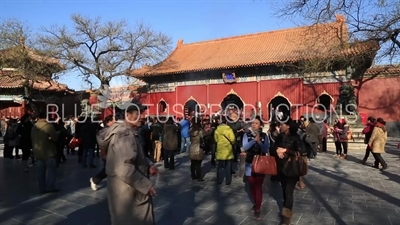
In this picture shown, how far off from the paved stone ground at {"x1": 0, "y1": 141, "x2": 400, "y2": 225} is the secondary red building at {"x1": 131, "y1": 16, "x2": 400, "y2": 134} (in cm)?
872

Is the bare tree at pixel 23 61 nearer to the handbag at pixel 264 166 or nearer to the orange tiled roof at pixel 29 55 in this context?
the orange tiled roof at pixel 29 55

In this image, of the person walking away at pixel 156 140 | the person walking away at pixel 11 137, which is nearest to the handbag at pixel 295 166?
the person walking away at pixel 156 140

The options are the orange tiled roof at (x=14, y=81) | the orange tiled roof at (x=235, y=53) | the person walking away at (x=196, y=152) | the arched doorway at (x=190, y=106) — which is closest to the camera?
the person walking away at (x=196, y=152)

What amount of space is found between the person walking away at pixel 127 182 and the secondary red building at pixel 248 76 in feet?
41.1

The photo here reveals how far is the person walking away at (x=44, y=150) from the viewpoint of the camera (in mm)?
5496

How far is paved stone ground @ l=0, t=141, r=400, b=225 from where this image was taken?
414 cm

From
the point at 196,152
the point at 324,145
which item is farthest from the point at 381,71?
the point at 196,152

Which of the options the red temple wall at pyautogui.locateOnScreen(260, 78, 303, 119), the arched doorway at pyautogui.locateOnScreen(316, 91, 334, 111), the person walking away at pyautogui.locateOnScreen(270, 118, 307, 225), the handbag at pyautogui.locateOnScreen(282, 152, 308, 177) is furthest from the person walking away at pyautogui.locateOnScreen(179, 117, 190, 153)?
the arched doorway at pyautogui.locateOnScreen(316, 91, 334, 111)

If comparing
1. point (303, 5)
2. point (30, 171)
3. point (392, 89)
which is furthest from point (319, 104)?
point (30, 171)

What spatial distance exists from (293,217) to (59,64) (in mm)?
22052

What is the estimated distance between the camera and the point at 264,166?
4152mm

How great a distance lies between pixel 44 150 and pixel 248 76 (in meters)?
16.1

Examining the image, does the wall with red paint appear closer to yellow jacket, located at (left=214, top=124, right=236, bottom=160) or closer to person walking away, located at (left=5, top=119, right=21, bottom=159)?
yellow jacket, located at (left=214, top=124, right=236, bottom=160)

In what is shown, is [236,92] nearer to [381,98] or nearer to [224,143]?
[381,98]
